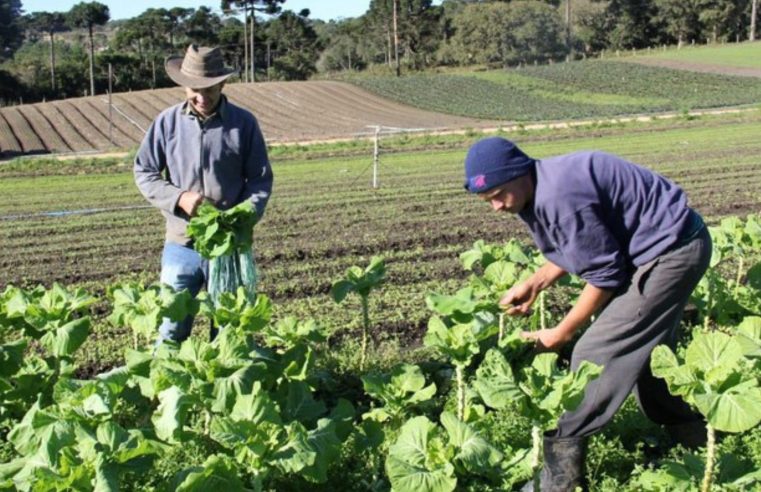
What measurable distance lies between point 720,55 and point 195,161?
6049cm

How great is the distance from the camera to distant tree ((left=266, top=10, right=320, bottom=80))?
236ft

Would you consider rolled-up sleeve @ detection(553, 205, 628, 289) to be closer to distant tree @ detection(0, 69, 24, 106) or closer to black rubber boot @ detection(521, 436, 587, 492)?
black rubber boot @ detection(521, 436, 587, 492)

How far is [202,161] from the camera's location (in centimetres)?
481

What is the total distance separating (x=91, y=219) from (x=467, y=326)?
9717mm

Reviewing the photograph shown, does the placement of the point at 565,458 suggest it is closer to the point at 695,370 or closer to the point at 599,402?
the point at 599,402

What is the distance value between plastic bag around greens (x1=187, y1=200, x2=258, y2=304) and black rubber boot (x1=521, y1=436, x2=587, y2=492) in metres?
1.77

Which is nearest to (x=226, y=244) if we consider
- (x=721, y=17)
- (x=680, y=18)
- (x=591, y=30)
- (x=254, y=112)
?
(x=254, y=112)

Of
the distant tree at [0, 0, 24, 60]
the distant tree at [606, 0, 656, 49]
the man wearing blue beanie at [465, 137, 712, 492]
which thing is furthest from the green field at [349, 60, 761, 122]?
the distant tree at [0, 0, 24, 60]

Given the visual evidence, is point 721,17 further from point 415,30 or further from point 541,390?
point 541,390

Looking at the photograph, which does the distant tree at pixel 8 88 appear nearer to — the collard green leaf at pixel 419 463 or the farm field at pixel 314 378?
the farm field at pixel 314 378

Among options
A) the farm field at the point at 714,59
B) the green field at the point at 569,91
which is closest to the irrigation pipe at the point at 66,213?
the green field at the point at 569,91

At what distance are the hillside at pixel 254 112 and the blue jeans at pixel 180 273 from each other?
79.7 feet

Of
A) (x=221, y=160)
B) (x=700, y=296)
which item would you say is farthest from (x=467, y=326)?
(x=700, y=296)

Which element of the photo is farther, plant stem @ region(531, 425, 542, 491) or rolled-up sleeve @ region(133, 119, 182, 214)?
rolled-up sleeve @ region(133, 119, 182, 214)
